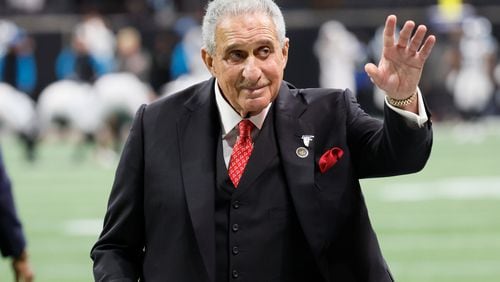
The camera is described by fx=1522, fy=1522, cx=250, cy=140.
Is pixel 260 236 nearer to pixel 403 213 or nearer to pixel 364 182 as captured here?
pixel 403 213

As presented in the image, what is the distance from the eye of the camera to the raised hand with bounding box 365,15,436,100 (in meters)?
4.47

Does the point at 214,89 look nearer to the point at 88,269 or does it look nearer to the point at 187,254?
the point at 187,254

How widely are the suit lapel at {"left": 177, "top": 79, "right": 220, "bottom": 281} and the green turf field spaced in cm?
594

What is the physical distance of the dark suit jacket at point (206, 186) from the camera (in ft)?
15.4

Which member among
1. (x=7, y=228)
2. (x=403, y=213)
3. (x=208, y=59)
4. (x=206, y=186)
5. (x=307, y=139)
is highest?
(x=208, y=59)

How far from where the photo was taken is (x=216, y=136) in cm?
486

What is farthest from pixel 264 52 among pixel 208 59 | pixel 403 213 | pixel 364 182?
pixel 364 182

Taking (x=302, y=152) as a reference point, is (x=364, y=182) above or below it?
below

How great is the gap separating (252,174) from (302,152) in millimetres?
170

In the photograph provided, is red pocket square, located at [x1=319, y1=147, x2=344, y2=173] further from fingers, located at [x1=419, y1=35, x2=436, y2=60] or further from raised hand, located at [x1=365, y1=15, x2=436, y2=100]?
fingers, located at [x1=419, y1=35, x2=436, y2=60]

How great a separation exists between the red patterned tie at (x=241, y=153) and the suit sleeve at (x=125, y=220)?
29 centimetres

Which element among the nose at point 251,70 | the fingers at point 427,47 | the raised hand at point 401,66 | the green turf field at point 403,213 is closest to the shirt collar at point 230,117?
the nose at point 251,70

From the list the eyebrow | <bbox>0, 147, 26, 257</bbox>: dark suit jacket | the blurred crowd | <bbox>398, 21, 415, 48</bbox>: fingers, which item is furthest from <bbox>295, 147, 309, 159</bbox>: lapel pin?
the blurred crowd

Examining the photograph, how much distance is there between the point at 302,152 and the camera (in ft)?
15.5
